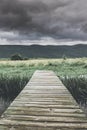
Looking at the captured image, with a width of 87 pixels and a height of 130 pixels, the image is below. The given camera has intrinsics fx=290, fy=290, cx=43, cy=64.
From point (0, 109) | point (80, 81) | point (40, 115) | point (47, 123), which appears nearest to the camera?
point (47, 123)

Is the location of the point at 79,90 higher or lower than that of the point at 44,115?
lower

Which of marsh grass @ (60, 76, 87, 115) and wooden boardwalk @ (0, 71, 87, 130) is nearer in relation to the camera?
wooden boardwalk @ (0, 71, 87, 130)

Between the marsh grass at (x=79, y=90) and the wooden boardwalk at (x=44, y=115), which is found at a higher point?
the wooden boardwalk at (x=44, y=115)

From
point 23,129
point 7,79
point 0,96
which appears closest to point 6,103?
point 0,96

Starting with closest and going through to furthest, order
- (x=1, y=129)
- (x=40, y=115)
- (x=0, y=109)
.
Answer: (x=1, y=129) < (x=40, y=115) < (x=0, y=109)

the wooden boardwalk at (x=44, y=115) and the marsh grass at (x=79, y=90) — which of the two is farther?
the marsh grass at (x=79, y=90)

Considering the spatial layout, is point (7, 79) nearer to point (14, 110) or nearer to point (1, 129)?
point (14, 110)

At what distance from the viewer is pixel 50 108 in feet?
19.1

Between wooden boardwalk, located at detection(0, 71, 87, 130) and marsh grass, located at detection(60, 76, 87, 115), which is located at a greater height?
wooden boardwalk, located at detection(0, 71, 87, 130)

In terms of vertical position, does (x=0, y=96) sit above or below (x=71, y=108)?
below

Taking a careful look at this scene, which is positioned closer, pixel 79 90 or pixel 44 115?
pixel 44 115

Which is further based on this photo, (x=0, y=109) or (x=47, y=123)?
(x=0, y=109)

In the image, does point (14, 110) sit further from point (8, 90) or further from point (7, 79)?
point (7, 79)

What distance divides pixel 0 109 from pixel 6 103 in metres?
0.57
